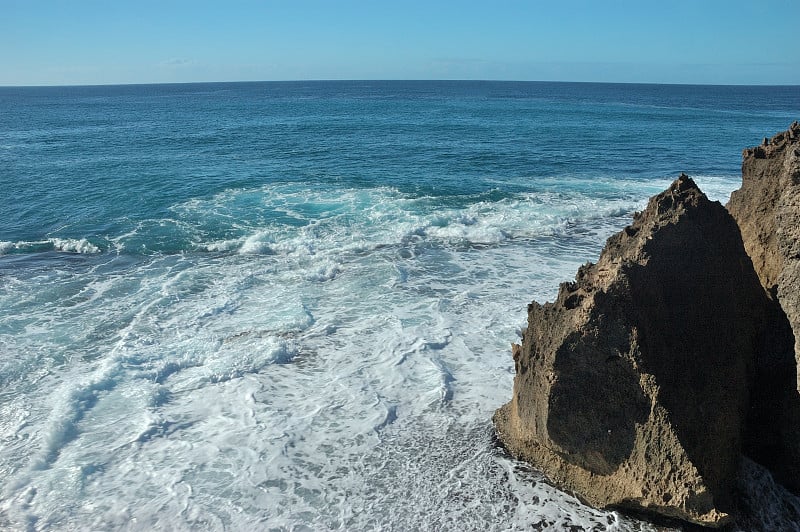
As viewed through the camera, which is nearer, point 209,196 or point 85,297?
point 85,297

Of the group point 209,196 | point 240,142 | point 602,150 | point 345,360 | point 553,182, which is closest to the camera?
point 345,360

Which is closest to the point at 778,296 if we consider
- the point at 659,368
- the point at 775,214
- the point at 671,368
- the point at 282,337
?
the point at 775,214

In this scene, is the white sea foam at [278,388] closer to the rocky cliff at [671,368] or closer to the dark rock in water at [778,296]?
the rocky cliff at [671,368]

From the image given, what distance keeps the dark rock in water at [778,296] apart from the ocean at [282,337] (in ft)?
2.03

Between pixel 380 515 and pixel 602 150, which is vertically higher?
pixel 602 150

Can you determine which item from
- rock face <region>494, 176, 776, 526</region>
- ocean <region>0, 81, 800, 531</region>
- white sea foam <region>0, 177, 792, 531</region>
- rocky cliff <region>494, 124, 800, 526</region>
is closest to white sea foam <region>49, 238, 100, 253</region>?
ocean <region>0, 81, 800, 531</region>

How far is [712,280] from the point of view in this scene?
22.1 feet

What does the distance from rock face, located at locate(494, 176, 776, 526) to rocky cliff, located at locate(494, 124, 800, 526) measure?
1 cm

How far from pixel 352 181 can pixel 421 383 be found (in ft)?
59.5

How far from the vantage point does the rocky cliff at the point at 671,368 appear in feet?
20.2

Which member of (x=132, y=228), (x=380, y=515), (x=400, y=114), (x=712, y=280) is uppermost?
(x=400, y=114)

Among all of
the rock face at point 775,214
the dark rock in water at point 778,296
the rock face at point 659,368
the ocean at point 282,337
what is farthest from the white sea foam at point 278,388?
the rock face at point 775,214

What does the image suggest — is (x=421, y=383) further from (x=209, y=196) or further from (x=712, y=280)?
(x=209, y=196)

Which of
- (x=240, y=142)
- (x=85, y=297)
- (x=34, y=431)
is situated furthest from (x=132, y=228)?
(x=240, y=142)
